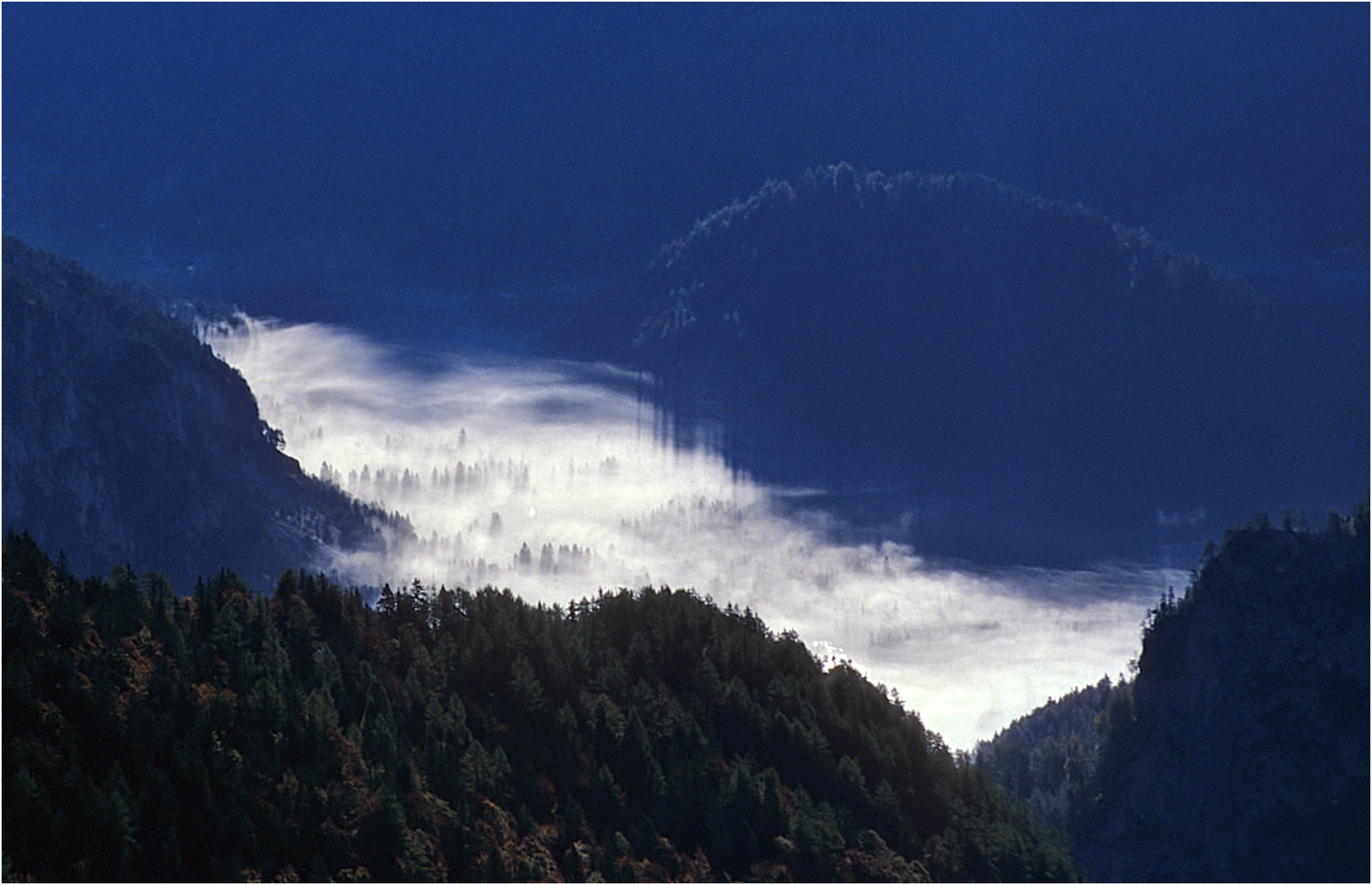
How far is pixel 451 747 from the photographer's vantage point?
281 feet

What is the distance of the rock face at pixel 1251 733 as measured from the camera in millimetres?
141750

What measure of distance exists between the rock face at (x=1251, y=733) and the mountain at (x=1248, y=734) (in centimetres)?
12

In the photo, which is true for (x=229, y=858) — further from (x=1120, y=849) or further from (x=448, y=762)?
(x=1120, y=849)

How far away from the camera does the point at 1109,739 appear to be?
159 meters

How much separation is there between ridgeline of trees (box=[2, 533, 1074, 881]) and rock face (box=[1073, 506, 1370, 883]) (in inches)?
1726

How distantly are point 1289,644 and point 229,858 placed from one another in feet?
334

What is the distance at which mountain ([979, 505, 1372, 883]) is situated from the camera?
14162 cm

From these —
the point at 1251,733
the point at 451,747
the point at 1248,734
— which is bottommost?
the point at 1248,734

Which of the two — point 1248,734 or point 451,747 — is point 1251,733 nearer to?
point 1248,734

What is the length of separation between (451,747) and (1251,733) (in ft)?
272

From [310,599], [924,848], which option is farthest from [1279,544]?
[310,599]

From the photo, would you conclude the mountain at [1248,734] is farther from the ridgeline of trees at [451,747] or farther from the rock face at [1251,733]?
the ridgeline of trees at [451,747]

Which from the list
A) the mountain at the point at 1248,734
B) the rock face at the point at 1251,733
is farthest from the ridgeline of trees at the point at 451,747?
the mountain at the point at 1248,734

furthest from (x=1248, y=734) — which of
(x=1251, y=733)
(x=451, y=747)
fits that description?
(x=451, y=747)
